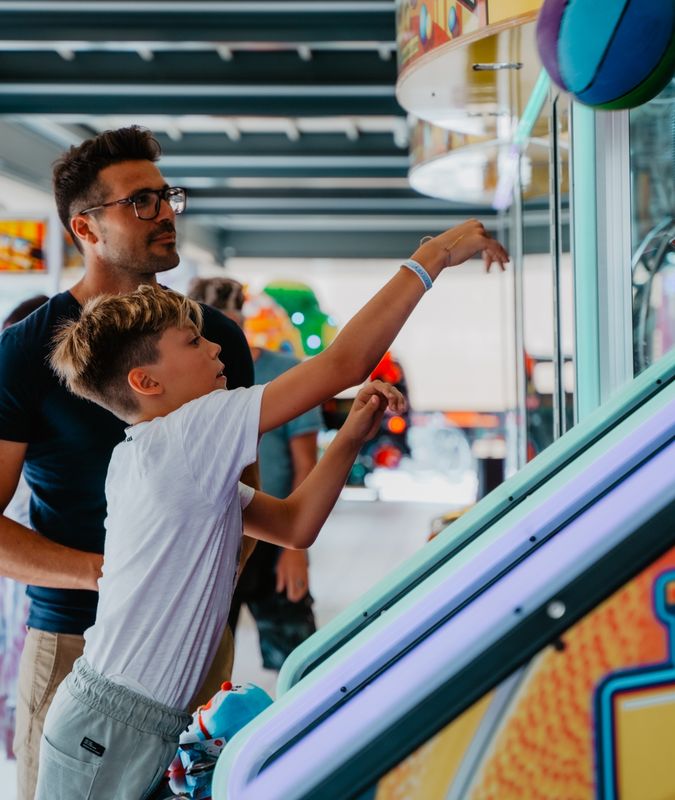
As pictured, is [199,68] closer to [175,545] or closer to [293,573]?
[293,573]

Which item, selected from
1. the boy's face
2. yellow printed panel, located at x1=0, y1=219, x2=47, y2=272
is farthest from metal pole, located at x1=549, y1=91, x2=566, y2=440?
yellow printed panel, located at x1=0, y1=219, x2=47, y2=272

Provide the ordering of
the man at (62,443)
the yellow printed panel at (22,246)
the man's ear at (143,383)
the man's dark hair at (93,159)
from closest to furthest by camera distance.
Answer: the man's ear at (143,383), the man at (62,443), the man's dark hair at (93,159), the yellow printed panel at (22,246)

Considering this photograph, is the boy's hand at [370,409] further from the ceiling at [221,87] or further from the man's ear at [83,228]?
the ceiling at [221,87]

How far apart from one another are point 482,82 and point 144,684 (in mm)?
1997

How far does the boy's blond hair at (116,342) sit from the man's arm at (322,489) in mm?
285

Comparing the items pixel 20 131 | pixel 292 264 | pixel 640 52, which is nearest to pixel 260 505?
pixel 640 52

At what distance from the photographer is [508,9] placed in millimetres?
2311

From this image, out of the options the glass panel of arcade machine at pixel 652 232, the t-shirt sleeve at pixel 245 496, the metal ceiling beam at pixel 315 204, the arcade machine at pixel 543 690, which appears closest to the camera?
the arcade machine at pixel 543 690

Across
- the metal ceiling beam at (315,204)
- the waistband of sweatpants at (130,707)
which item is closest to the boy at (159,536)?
the waistband of sweatpants at (130,707)

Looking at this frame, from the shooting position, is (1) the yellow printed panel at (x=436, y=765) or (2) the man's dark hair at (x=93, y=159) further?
(2) the man's dark hair at (x=93, y=159)

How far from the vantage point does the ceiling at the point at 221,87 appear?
596cm

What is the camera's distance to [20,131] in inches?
380

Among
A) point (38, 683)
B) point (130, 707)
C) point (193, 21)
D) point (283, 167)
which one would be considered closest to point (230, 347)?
point (38, 683)

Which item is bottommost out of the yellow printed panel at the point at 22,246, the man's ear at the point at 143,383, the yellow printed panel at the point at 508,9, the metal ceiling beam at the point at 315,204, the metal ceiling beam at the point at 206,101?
the man's ear at the point at 143,383
